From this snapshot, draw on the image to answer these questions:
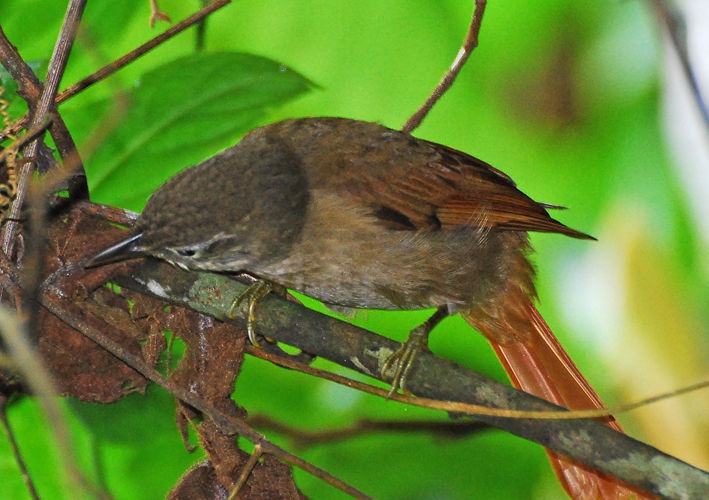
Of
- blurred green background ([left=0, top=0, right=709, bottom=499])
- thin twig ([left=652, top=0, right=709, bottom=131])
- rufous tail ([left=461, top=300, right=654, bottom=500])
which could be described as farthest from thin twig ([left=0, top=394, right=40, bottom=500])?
thin twig ([left=652, top=0, right=709, bottom=131])

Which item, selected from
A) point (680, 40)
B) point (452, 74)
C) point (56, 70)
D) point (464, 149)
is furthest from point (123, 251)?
point (680, 40)

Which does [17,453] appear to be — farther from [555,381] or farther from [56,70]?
[555,381]

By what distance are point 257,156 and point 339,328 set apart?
1.57 feet

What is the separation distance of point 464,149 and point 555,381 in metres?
0.80

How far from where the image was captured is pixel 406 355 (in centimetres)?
168

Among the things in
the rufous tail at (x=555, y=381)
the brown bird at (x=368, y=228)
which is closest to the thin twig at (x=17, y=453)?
the brown bird at (x=368, y=228)

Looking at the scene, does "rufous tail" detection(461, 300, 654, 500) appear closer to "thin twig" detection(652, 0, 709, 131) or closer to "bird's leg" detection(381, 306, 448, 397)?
"bird's leg" detection(381, 306, 448, 397)

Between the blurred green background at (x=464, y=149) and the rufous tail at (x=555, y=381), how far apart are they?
1.06ft

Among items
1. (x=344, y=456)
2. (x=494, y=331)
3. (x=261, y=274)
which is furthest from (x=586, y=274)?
(x=261, y=274)

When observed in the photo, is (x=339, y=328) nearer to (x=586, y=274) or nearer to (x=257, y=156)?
(x=257, y=156)

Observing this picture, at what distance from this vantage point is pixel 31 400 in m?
2.04

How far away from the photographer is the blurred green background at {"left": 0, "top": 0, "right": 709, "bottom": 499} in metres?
2.09

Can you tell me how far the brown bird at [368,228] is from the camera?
1662 mm

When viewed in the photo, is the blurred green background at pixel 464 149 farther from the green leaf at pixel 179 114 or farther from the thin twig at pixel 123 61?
the thin twig at pixel 123 61
